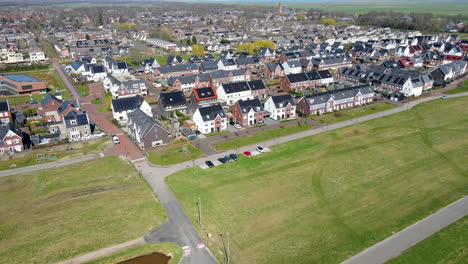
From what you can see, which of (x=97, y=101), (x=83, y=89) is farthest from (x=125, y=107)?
(x=83, y=89)

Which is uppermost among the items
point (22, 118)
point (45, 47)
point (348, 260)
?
point (45, 47)

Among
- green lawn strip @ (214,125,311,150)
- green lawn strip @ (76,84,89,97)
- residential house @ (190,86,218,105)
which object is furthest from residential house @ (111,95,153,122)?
green lawn strip @ (76,84,89,97)

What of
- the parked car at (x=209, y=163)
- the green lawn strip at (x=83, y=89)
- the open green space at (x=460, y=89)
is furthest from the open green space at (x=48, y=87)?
the open green space at (x=460, y=89)

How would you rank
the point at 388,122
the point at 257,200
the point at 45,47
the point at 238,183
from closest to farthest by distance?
1. the point at 257,200
2. the point at 238,183
3. the point at 388,122
4. the point at 45,47

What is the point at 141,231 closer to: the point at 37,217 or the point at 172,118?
the point at 37,217

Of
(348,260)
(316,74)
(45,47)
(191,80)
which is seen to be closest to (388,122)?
(316,74)

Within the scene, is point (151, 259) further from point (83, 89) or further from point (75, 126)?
point (83, 89)
